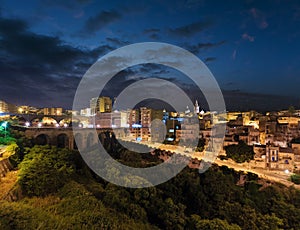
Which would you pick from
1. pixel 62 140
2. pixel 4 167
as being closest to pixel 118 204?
pixel 4 167

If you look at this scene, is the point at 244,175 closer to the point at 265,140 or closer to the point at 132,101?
the point at 265,140

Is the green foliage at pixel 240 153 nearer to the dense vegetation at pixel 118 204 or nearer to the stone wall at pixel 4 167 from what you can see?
the dense vegetation at pixel 118 204

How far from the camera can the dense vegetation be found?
4.71 metres

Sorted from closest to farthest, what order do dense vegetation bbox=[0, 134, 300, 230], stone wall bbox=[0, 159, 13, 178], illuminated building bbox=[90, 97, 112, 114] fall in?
dense vegetation bbox=[0, 134, 300, 230]
stone wall bbox=[0, 159, 13, 178]
illuminated building bbox=[90, 97, 112, 114]

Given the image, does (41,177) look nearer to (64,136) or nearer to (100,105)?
(64,136)

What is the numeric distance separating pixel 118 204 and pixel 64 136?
13379 mm

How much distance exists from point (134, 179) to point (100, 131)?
44.8 feet

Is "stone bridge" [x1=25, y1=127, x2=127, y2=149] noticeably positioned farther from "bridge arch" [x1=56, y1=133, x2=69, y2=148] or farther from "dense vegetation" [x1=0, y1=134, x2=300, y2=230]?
"dense vegetation" [x1=0, y1=134, x2=300, y2=230]

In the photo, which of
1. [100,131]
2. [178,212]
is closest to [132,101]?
[100,131]

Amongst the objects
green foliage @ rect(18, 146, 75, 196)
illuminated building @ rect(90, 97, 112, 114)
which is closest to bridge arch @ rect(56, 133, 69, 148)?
green foliage @ rect(18, 146, 75, 196)

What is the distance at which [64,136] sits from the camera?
698 inches

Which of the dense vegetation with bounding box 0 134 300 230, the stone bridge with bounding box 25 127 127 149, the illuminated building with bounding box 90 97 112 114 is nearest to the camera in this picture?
the dense vegetation with bounding box 0 134 300 230

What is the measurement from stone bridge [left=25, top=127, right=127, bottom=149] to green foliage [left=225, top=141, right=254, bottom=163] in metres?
11.9

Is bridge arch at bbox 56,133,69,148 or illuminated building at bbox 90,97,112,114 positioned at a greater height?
illuminated building at bbox 90,97,112,114
